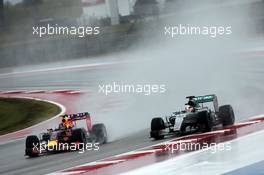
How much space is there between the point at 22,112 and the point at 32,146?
225 inches

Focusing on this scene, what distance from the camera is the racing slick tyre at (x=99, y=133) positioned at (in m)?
12.2

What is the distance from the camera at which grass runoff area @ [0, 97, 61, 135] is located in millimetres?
16250

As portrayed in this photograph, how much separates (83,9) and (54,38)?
1129mm

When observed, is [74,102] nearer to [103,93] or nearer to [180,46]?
[103,93]

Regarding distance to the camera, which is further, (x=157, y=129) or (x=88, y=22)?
(x=88, y=22)

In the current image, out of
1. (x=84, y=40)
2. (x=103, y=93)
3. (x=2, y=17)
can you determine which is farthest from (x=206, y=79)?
(x=2, y=17)

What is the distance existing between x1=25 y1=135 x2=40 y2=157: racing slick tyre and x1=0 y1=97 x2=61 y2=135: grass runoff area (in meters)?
3.97

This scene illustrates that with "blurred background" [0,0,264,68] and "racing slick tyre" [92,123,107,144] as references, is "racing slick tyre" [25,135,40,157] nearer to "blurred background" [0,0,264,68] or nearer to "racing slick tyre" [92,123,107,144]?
"racing slick tyre" [92,123,107,144]

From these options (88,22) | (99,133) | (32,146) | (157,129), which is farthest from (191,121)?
(88,22)

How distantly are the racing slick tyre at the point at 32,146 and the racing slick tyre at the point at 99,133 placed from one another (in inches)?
38.1

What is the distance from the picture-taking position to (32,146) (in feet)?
38.7

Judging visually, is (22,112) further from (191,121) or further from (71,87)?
(191,121)

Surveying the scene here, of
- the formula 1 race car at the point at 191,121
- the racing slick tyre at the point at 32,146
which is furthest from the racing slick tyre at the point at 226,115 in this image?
the racing slick tyre at the point at 32,146

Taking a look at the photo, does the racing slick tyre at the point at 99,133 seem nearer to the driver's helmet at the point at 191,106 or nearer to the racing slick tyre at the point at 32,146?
the racing slick tyre at the point at 32,146
